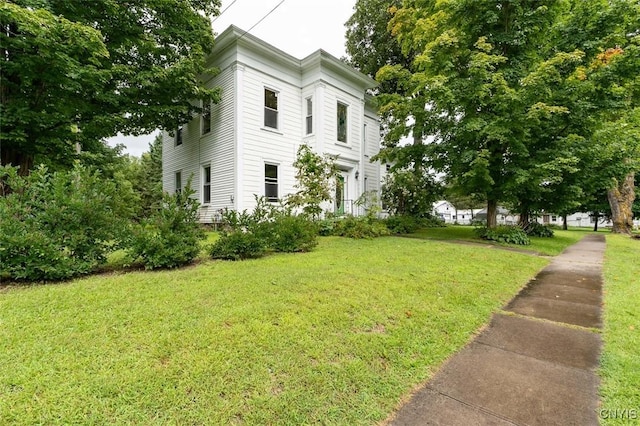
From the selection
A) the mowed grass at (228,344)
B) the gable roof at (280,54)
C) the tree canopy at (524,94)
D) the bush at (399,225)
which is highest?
the gable roof at (280,54)

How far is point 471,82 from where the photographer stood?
8.70 m

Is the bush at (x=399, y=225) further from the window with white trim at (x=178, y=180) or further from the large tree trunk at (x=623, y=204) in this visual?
the large tree trunk at (x=623, y=204)

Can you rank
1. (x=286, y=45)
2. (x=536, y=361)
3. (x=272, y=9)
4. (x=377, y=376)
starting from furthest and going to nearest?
(x=286, y=45), (x=272, y=9), (x=536, y=361), (x=377, y=376)

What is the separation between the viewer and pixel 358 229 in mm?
10117

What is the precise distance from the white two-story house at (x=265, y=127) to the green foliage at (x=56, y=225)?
5377mm

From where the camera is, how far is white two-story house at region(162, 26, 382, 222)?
10883mm

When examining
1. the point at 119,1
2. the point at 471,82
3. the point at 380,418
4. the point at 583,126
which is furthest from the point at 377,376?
the point at 119,1

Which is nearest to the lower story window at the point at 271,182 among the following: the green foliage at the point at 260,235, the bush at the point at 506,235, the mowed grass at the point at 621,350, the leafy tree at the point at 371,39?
the green foliage at the point at 260,235

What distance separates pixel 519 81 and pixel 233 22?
9595 millimetres

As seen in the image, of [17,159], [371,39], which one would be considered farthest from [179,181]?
[371,39]

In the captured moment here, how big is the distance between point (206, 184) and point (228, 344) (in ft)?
36.0

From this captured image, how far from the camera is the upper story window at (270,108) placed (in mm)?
11820

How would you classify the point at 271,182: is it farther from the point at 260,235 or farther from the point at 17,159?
the point at 17,159

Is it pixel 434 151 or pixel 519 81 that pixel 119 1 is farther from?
pixel 519 81
